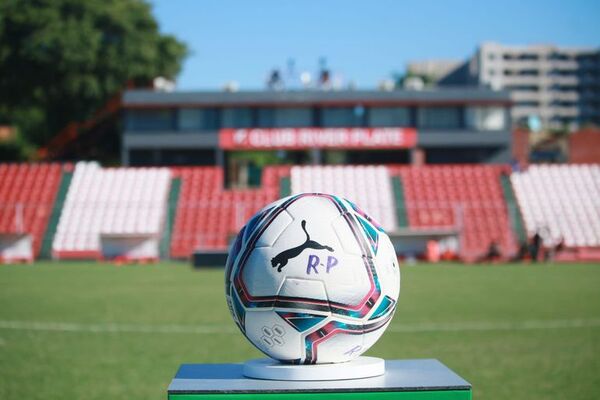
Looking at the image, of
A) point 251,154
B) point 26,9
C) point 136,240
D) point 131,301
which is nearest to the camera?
point 131,301

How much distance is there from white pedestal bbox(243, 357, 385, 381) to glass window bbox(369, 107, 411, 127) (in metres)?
43.3

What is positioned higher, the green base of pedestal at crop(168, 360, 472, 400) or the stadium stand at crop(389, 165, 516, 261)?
the green base of pedestal at crop(168, 360, 472, 400)

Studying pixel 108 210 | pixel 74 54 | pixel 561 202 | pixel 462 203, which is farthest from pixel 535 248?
pixel 74 54

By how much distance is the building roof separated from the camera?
159ft

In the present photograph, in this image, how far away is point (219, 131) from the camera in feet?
159

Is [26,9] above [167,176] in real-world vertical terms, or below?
above

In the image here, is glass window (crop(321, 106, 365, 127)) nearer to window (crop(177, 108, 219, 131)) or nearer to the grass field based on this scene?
window (crop(177, 108, 219, 131))

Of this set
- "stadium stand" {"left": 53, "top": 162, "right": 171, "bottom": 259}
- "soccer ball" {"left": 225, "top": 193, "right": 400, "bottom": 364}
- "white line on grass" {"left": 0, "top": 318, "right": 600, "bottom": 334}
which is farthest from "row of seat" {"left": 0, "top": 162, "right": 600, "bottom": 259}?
"soccer ball" {"left": 225, "top": 193, "right": 400, "bottom": 364}

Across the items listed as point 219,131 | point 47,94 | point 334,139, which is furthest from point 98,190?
point 47,94

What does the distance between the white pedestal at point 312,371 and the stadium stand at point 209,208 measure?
3428 cm

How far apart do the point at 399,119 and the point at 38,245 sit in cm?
1948

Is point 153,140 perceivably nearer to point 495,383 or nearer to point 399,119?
point 399,119

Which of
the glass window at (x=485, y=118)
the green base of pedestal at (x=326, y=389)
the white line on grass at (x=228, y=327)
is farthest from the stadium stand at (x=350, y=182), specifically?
the green base of pedestal at (x=326, y=389)

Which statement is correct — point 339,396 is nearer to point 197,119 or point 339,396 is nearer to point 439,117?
point 197,119
